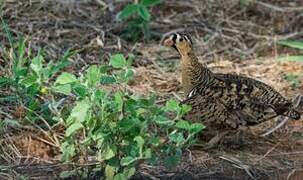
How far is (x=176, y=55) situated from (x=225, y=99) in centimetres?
166

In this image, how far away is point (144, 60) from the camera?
674 centimetres

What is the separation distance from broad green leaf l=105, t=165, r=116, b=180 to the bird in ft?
2.70

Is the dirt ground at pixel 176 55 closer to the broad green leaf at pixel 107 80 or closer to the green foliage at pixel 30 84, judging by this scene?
the green foliage at pixel 30 84

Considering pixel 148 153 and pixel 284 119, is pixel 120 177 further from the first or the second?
pixel 284 119

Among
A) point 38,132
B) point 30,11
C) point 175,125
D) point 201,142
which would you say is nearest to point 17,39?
point 30,11

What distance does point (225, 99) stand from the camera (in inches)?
209

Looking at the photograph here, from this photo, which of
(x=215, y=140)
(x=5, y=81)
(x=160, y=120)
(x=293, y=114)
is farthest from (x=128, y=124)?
(x=293, y=114)

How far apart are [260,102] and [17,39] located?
2.22 m

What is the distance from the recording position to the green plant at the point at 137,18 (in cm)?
670

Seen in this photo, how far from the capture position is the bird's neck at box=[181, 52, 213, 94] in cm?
552

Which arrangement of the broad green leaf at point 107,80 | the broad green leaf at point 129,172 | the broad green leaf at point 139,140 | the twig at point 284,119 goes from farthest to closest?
1. the twig at point 284,119
2. the broad green leaf at point 107,80
3. the broad green leaf at point 129,172
4. the broad green leaf at point 139,140

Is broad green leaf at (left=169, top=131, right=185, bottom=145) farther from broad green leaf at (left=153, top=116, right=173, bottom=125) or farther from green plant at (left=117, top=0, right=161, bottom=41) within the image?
green plant at (left=117, top=0, right=161, bottom=41)

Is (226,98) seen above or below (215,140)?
above

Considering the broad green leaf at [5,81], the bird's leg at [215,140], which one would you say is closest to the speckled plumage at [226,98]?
the bird's leg at [215,140]
